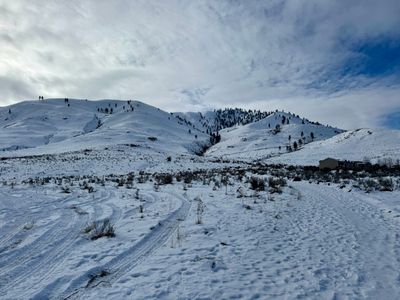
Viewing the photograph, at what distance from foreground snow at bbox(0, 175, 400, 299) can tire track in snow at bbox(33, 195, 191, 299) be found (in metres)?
0.02

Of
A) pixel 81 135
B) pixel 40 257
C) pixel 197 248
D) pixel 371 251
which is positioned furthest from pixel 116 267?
pixel 81 135

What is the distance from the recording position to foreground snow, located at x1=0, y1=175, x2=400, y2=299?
5.59 m

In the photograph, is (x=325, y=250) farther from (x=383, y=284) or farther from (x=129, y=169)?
(x=129, y=169)

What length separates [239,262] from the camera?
7.02m

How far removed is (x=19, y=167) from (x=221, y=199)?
108 ft

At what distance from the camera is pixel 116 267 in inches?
251

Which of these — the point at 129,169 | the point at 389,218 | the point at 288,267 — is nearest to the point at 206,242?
the point at 288,267

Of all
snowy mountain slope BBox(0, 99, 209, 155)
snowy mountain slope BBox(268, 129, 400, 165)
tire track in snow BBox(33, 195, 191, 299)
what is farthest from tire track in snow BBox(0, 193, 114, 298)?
snowy mountain slope BBox(0, 99, 209, 155)

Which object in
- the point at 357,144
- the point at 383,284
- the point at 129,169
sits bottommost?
the point at 383,284

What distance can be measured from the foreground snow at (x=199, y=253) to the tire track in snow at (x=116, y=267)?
0.06 ft

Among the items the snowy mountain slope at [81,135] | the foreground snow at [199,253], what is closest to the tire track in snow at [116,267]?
the foreground snow at [199,253]

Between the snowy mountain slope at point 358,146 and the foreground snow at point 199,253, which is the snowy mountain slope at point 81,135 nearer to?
the snowy mountain slope at point 358,146

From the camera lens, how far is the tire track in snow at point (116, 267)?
5.19 metres

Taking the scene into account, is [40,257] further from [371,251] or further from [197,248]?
[371,251]
